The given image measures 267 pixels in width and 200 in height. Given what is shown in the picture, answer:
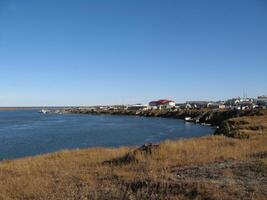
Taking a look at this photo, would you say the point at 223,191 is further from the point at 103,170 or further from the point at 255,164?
the point at 103,170

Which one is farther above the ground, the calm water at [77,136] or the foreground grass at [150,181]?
the foreground grass at [150,181]

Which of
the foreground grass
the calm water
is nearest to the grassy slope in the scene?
the foreground grass

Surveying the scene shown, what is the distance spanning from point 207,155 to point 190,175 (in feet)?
19.0

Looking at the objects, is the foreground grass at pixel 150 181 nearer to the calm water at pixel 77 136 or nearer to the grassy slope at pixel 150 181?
the grassy slope at pixel 150 181

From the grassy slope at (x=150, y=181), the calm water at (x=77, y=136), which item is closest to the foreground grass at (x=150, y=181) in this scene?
the grassy slope at (x=150, y=181)

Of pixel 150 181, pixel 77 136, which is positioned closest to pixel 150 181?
pixel 150 181

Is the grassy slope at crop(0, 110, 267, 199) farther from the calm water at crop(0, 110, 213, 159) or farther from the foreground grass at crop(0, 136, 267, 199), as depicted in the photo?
the calm water at crop(0, 110, 213, 159)

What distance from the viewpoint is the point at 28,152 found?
37812 mm

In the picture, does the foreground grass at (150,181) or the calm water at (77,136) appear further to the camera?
the calm water at (77,136)

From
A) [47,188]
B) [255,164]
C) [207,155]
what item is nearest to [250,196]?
[255,164]

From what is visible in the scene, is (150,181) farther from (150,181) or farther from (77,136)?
(77,136)

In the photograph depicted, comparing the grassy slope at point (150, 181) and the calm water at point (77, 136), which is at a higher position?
the grassy slope at point (150, 181)

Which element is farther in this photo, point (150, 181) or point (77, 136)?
point (77, 136)

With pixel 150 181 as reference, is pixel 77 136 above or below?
below
